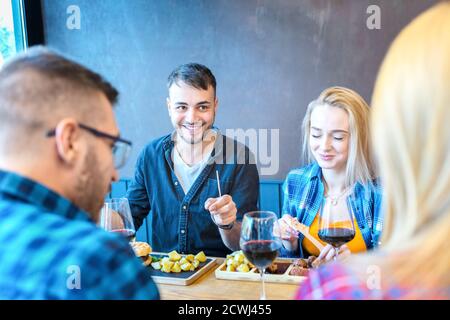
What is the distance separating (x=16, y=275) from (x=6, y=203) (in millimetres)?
142

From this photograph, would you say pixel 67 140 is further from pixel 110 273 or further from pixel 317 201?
pixel 317 201

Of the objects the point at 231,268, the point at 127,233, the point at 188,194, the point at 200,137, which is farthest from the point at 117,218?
the point at 200,137

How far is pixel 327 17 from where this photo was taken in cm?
290

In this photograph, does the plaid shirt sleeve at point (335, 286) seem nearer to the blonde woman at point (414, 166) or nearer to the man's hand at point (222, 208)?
Answer: the blonde woman at point (414, 166)

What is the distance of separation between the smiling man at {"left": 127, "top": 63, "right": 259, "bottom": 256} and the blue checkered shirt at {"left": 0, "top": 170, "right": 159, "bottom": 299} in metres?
1.36

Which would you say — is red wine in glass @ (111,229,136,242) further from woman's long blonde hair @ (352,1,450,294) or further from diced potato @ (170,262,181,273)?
woman's long blonde hair @ (352,1,450,294)

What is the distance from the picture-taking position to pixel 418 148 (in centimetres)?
A: 69

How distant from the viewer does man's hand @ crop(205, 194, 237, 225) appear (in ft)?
5.72

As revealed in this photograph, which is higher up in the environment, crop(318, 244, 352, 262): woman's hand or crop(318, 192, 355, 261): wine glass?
crop(318, 192, 355, 261): wine glass

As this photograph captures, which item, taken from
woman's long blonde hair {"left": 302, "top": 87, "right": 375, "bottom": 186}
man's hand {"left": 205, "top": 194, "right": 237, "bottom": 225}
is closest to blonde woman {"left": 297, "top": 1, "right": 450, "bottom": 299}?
man's hand {"left": 205, "top": 194, "right": 237, "bottom": 225}

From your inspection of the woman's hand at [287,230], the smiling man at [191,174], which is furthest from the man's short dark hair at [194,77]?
the woman's hand at [287,230]

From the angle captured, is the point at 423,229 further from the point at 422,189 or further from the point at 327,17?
the point at 327,17

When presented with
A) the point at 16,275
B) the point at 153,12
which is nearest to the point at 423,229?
the point at 16,275

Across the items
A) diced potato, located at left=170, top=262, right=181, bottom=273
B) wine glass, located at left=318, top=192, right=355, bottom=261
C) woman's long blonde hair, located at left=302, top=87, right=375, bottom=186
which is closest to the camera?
wine glass, located at left=318, top=192, right=355, bottom=261
